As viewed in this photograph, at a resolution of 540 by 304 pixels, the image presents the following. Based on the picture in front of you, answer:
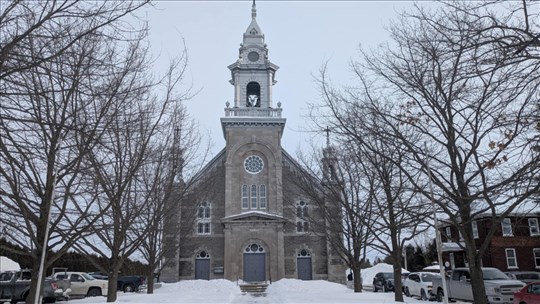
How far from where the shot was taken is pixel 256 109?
1646 inches

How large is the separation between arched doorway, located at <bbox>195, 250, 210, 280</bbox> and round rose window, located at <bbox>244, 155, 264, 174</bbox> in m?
7.91

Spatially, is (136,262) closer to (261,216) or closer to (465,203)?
(261,216)

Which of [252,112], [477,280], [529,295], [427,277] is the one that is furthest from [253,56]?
[477,280]

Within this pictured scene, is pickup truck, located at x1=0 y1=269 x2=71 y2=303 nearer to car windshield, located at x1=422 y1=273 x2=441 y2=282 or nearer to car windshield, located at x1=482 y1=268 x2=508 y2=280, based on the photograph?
car windshield, located at x1=422 y1=273 x2=441 y2=282

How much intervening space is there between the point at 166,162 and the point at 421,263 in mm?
47310

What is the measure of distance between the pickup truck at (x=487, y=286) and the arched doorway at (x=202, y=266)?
19312 millimetres

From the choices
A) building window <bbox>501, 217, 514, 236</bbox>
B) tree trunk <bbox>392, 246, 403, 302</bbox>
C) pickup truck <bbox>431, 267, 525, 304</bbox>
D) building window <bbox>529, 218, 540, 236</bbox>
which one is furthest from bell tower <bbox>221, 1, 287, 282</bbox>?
building window <bbox>529, 218, 540, 236</bbox>

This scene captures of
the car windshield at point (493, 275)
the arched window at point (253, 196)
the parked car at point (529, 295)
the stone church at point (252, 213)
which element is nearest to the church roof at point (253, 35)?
the stone church at point (252, 213)

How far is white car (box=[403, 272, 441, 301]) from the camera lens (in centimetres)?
2495

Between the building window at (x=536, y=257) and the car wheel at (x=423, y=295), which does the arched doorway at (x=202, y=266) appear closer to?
the car wheel at (x=423, y=295)

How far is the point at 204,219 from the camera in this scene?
129ft

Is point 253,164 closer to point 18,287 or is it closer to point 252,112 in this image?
point 252,112

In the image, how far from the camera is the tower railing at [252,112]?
136 ft

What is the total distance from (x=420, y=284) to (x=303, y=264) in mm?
14134
